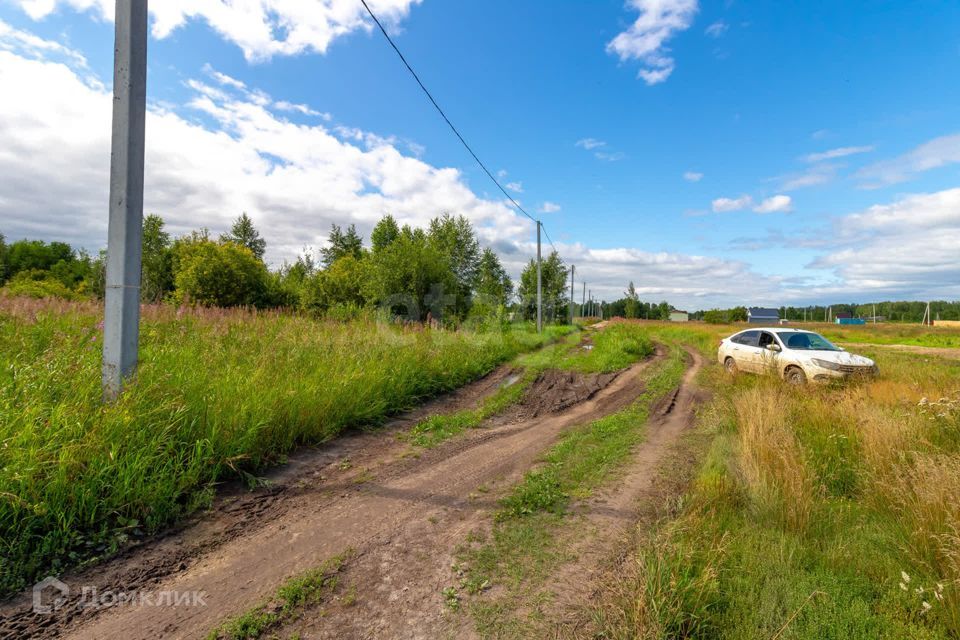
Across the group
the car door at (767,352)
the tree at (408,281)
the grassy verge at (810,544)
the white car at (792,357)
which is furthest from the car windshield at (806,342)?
the tree at (408,281)

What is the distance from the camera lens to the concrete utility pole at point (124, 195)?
382 cm

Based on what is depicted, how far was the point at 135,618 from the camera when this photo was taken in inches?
88.0

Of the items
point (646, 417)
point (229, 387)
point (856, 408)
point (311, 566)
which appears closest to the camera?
point (311, 566)

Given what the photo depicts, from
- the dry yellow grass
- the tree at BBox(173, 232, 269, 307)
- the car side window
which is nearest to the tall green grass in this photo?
the dry yellow grass

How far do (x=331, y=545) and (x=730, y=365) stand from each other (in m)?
13.5

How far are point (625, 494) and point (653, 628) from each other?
6.84 ft

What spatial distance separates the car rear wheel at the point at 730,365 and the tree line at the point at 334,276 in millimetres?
9764

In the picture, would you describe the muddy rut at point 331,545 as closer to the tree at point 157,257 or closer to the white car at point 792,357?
the white car at point 792,357

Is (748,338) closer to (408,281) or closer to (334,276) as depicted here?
(408,281)

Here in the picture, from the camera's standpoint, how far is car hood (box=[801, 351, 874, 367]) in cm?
912

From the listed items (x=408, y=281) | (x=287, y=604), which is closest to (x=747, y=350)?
(x=287, y=604)

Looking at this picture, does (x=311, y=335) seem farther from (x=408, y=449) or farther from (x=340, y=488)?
(x=340, y=488)

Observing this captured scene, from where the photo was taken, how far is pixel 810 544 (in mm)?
3100

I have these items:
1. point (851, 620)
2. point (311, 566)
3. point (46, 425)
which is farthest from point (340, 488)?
point (851, 620)
